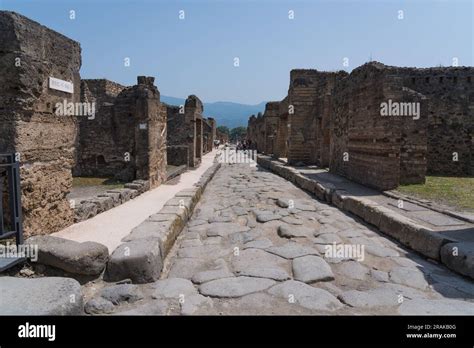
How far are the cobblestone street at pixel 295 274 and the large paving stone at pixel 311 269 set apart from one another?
0.01 meters

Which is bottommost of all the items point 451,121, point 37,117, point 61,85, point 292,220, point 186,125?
point 292,220

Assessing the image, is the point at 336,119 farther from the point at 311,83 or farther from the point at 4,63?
the point at 4,63

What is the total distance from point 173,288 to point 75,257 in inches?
40.5

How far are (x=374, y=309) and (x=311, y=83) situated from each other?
14.0 meters

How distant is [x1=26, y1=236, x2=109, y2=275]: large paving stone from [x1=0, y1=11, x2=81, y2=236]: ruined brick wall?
42.2 inches

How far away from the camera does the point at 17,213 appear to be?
12.6 feet

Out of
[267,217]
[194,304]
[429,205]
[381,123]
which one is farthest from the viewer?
[381,123]

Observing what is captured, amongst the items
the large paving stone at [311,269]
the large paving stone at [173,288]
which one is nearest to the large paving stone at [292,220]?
the large paving stone at [311,269]

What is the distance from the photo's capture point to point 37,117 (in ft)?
15.0

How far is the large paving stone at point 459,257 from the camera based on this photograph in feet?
11.8

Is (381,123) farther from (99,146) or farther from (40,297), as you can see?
(99,146)

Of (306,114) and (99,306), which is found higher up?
(306,114)

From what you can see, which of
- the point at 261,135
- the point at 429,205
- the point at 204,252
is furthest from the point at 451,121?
the point at 261,135
